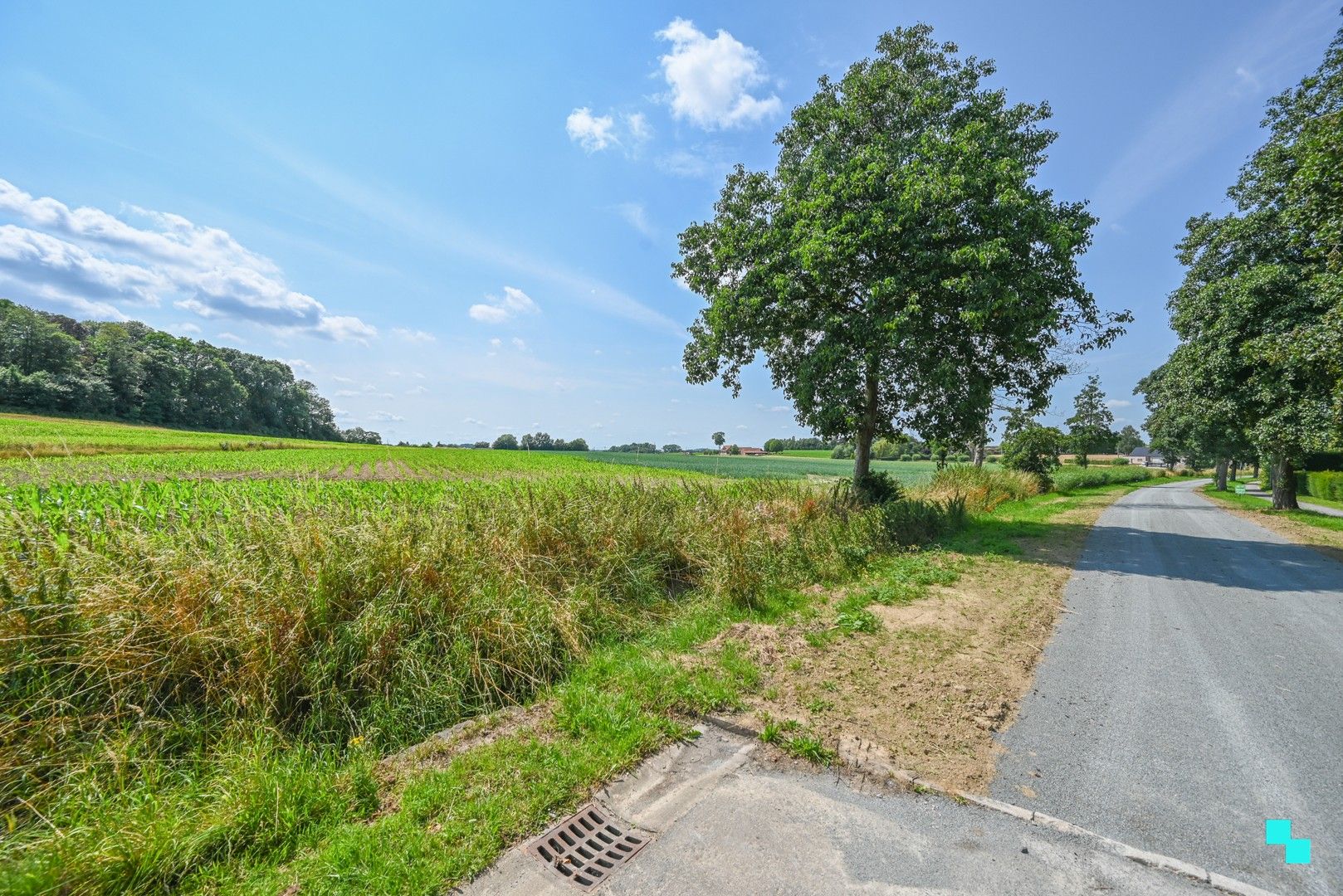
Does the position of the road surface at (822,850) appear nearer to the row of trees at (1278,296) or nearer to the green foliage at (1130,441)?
the row of trees at (1278,296)

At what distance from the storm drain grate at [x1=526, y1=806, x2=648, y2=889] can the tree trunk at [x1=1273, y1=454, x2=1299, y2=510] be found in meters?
29.9

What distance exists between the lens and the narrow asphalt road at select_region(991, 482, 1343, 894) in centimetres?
255

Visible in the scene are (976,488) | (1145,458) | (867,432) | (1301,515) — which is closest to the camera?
(867,432)

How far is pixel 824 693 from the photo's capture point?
13.3ft

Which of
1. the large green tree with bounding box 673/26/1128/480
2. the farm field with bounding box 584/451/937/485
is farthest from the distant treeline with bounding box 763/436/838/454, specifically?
the large green tree with bounding box 673/26/1128/480

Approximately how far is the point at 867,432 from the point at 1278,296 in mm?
13455

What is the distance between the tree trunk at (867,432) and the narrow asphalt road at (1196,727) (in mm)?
6838

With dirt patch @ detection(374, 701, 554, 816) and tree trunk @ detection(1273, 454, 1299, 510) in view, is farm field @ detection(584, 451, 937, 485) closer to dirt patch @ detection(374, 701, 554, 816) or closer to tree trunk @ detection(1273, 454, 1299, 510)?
dirt patch @ detection(374, 701, 554, 816)

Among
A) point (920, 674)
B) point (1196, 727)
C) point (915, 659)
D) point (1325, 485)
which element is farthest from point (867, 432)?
point (1325, 485)

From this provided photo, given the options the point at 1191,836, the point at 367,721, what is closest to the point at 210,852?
the point at 367,721

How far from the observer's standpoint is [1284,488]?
20.1 metres

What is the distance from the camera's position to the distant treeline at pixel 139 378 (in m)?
49.4

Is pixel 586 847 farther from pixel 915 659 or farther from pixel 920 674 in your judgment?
pixel 915 659

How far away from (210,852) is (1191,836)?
503cm
